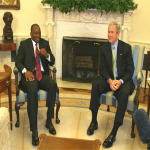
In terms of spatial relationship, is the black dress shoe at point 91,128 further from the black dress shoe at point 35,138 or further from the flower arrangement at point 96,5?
the flower arrangement at point 96,5

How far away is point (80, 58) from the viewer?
187 inches

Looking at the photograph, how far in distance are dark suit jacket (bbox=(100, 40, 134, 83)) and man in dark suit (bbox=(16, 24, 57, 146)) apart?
672 mm

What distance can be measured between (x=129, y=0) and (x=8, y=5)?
2103mm

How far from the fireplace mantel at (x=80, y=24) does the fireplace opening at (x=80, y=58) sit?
17cm

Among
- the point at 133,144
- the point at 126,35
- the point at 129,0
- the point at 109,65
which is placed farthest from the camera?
the point at 126,35

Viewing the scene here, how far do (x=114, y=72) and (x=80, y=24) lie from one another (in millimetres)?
1793

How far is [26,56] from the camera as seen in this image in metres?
3.23

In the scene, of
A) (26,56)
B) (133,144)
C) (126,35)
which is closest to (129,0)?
(126,35)

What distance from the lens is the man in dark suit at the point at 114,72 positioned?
3008mm

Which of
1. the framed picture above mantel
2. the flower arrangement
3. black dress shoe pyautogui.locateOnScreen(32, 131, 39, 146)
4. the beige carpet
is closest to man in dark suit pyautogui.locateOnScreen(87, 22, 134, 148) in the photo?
the beige carpet

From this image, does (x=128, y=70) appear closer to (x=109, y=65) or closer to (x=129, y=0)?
(x=109, y=65)

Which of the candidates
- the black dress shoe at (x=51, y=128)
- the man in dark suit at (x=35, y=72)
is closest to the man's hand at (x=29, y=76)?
the man in dark suit at (x=35, y=72)

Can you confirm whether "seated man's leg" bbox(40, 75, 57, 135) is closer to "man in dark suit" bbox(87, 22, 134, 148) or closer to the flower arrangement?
"man in dark suit" bbox(87, 22, 134, 148)

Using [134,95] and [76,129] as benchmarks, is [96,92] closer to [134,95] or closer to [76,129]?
[134,95]
